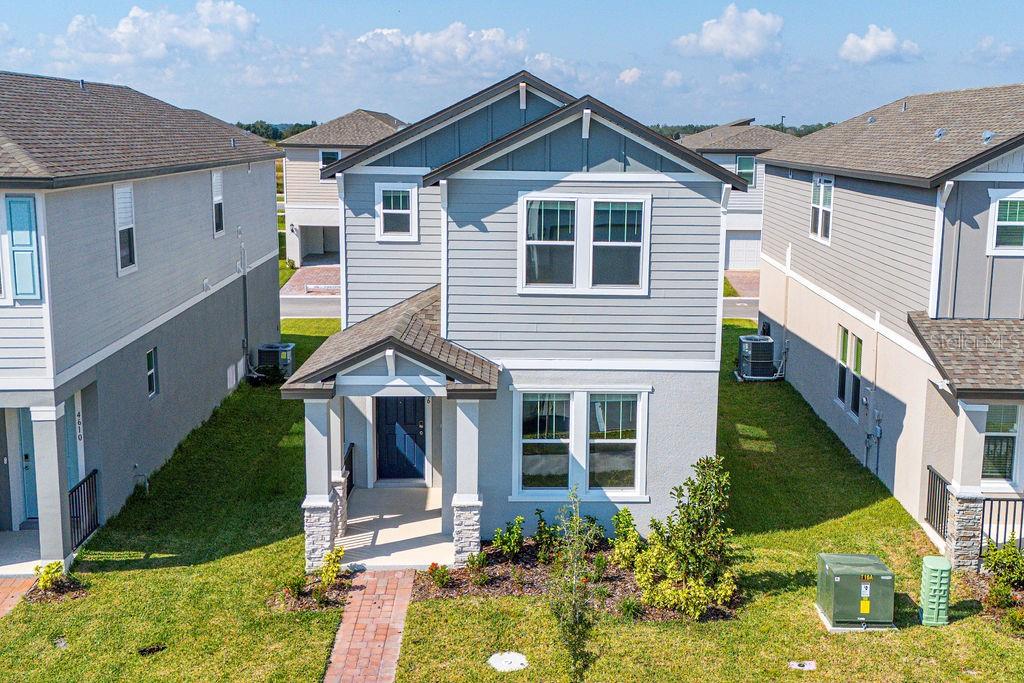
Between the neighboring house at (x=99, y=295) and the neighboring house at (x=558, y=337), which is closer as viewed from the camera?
the neighboring house at (x=99, y=295)

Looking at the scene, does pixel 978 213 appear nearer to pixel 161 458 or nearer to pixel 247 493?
pixel 247 493

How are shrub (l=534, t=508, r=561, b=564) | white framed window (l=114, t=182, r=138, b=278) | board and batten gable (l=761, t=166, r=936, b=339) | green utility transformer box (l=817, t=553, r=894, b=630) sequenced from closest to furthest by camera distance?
green utility transformer box (l=817, t=553, r=894, b=630) < shrub (l=534, t=508, r=561, b=564) < board and batten gable (l=761, t=166, r=936, b=339) < white framed window (l=114, t=182, r=138, b=278)

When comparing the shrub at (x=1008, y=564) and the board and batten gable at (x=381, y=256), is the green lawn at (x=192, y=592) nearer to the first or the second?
the board and batten gable at (x=381, y=256)

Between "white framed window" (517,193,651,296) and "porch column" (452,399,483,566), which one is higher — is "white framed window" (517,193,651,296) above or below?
above

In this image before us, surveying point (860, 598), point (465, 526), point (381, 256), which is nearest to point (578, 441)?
point (465, 526)

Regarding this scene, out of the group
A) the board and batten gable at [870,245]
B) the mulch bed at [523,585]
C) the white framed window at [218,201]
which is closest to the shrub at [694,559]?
the mulch bed at [523,585]

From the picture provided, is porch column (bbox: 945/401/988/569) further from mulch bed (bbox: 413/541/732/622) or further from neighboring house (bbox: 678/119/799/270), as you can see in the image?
neighboring house (bbox: 678/119/799/270)

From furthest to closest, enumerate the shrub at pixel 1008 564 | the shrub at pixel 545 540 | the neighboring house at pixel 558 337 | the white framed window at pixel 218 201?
the white framed window at pixel 218 201 → the shrub at pixel 545 540 → the neighboring house at pixel 558 337 → the shrub at pixel 1008 564

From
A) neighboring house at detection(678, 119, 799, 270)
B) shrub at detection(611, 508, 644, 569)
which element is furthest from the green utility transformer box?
neighboring house at detection(678, 119, 799, 270)
